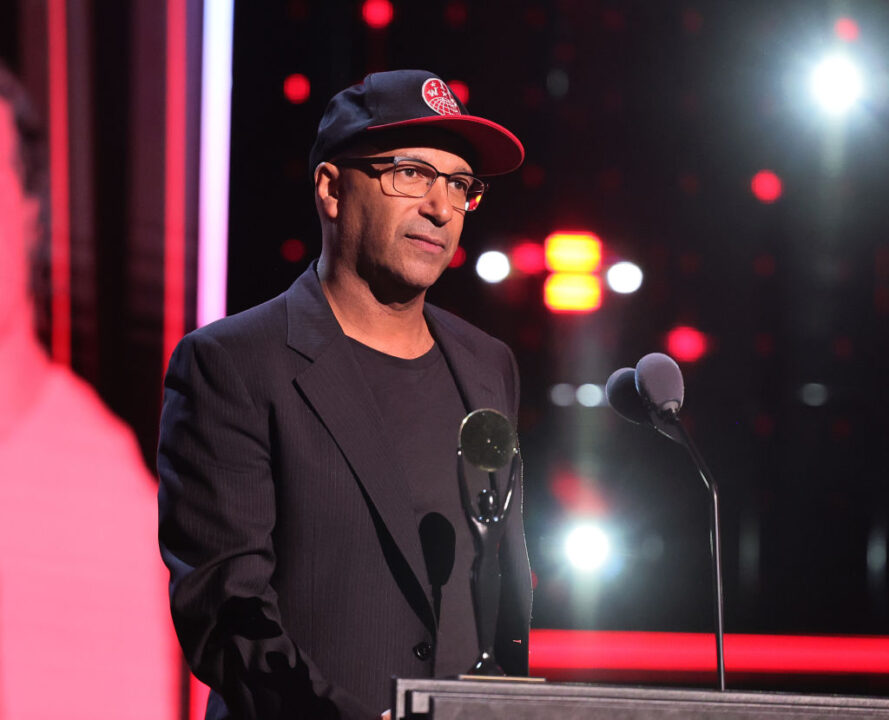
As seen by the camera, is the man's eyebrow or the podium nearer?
the podium

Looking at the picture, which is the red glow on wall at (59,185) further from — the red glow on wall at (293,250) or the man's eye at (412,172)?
the man's eye at (412,172)

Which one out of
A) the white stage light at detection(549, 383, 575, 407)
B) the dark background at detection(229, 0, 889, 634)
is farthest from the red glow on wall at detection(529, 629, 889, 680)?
the white stage light at detection(549, 383, 575, 407)

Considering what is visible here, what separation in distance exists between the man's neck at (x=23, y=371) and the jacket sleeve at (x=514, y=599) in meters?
2.01

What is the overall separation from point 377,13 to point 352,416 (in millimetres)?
2420

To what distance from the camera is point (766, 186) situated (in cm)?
500

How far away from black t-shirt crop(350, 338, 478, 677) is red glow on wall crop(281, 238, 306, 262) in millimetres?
1507

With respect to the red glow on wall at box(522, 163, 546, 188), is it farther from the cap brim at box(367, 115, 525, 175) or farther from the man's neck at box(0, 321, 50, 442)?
the cap brim at box(367, 115, 525, 175)

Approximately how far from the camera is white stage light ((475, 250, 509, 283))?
15.1 feet

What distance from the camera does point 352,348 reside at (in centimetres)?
213

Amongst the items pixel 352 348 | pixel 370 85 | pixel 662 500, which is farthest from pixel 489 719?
pixel 662 500


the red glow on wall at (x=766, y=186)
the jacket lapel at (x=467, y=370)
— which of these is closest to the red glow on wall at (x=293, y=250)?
the jacket lapel at (x=467, y=370)

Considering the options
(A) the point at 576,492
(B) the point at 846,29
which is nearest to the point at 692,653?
(A) the point at 576,492

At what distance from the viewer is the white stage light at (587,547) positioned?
440 cm

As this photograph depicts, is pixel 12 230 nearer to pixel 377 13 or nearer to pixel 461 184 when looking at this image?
pixel 377 13
